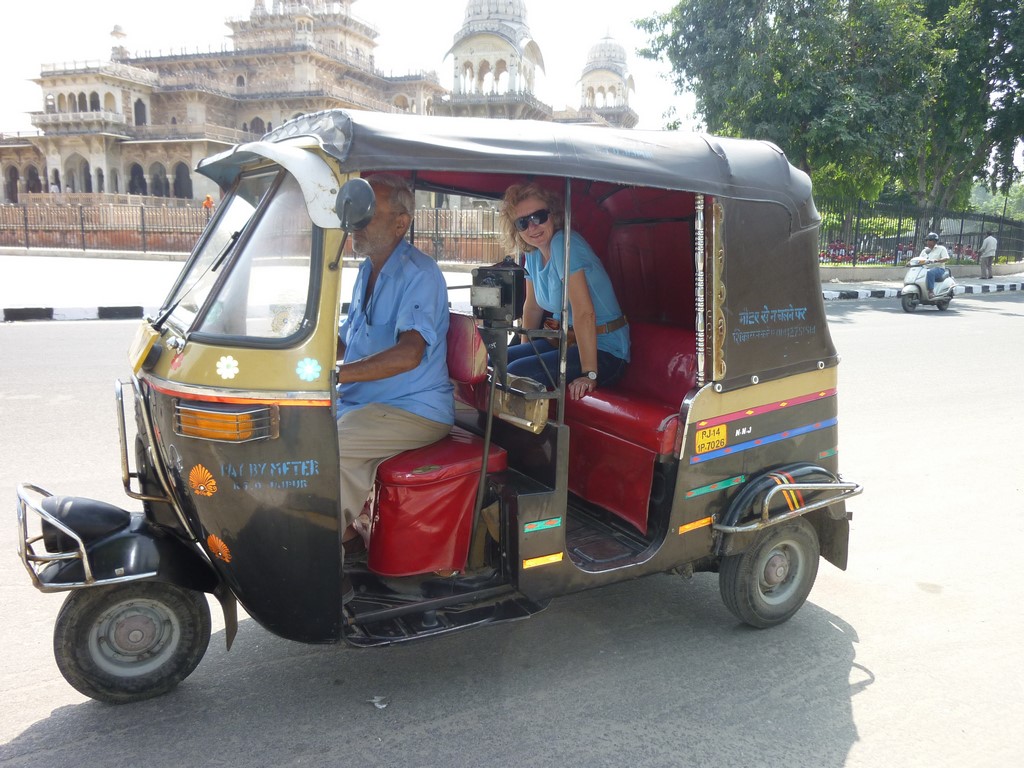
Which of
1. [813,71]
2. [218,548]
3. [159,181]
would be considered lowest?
[218,548]

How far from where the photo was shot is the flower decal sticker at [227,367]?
2395mm

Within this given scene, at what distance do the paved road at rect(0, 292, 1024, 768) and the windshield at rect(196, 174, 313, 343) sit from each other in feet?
4.15

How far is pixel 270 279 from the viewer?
2555mm

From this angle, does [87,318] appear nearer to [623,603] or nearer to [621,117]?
[623,603]

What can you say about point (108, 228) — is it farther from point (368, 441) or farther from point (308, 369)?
point (308, 369)

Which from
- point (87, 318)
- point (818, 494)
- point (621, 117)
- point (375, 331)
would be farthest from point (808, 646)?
point (621, 117)

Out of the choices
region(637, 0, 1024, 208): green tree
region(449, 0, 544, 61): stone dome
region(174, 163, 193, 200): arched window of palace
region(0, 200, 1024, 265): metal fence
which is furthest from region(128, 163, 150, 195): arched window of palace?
region(637, 0, 1024, 208): green tree

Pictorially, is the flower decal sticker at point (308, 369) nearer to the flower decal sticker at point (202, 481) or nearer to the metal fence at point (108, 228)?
the flower decal sticker at point (202, 481)

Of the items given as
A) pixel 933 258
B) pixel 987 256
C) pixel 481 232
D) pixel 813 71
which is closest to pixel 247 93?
pixel 481 232

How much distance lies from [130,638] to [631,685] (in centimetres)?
173

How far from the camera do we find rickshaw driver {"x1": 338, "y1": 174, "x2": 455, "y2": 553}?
2.72 metres

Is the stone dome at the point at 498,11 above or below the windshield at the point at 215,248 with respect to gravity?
above

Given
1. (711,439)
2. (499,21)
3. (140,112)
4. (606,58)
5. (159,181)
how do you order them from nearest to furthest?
(711,439), (499,21), (159,181), (140,112), (606,58)

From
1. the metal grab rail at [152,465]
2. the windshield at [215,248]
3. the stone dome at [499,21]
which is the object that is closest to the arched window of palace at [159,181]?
the stone dome at [499,21]
